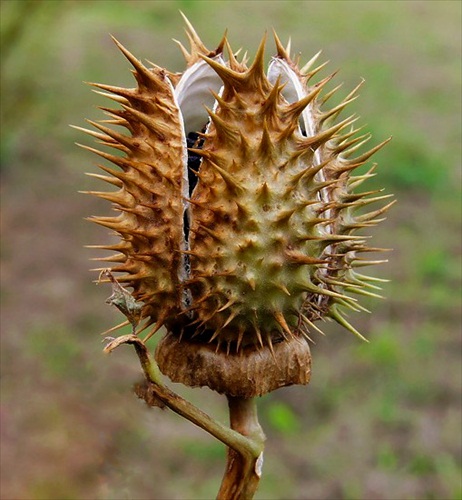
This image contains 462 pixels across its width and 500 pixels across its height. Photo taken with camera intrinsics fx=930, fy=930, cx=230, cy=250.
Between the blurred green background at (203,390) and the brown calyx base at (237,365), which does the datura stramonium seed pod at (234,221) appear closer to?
the brown calyx base at (237,365)

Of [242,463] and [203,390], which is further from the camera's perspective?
[203,390]

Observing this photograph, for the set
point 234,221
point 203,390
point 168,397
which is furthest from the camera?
point 203,390

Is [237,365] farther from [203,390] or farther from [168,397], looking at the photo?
[203,390]

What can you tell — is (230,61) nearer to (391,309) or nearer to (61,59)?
(391,309)

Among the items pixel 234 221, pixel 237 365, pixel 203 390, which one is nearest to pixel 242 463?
pixel 237 365

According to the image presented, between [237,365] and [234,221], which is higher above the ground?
[234,221]

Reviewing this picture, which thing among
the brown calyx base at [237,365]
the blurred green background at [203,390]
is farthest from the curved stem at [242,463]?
the blurred green background at [203,390]

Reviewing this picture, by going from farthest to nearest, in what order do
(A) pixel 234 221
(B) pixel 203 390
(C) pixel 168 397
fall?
(B) pixel 203 390 < (A) pixel 234 221 < (C) pixel 168 397
